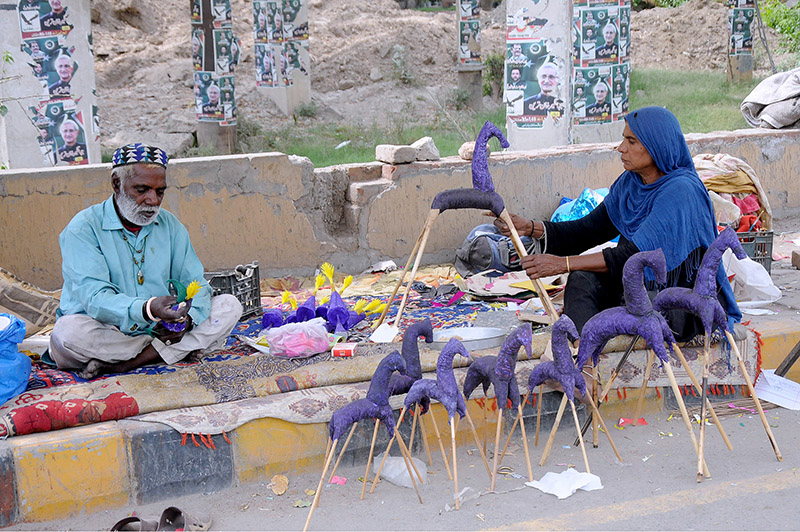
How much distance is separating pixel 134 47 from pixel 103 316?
17.2 m

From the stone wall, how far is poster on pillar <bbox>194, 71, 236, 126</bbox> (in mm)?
6105

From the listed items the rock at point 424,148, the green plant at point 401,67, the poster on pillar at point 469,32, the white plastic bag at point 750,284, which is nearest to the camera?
the white plastic bag at point 750,284

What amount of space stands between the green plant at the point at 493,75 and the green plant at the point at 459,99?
1.25 metres

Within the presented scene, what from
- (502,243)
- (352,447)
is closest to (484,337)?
(352,447)

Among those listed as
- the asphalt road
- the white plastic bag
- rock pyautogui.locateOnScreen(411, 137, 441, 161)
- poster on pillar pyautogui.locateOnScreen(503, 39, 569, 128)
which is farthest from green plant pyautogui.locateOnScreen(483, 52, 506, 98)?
the asphalt road

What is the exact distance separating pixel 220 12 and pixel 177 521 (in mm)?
9554

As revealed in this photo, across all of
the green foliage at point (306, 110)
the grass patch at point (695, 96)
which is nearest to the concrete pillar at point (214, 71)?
the green foliage at point (306, 110)

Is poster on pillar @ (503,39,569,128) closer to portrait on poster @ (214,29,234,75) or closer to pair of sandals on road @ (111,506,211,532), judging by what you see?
portrait on poster @ (214,29,234,75)

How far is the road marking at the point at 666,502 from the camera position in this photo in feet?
9.76

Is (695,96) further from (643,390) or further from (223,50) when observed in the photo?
(643,390)

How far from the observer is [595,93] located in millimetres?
7832

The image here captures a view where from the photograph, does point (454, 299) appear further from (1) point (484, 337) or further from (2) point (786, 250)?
(2) point (786, 250)

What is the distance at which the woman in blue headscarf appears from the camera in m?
3.77

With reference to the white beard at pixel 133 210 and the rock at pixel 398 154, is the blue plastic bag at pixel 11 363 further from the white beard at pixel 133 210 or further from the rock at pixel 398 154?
the rock at pixel 398 154
